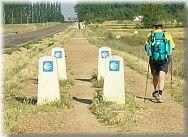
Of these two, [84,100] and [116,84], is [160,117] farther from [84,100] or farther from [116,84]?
[84,100]

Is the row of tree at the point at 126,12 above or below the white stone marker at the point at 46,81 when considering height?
above

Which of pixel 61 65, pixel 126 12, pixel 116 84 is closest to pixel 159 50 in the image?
pixel 116 84

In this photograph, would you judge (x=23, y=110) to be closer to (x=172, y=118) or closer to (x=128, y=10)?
(x=172, y=118)

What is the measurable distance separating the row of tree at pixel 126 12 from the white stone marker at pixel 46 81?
72.2 meters

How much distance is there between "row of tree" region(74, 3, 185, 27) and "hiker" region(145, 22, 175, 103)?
233ft

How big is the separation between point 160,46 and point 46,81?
2.49 m

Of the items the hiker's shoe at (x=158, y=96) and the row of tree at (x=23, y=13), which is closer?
the hiker's shoe at (x=158, y=96)

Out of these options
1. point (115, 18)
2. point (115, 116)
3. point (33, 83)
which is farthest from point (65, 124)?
point (115, 18)

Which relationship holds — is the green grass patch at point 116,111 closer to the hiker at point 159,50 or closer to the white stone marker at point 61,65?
the hiker at point 159,50

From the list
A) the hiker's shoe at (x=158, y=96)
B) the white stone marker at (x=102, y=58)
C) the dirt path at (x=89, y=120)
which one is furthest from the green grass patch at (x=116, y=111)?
the white stone marker at (x=102, y=58)

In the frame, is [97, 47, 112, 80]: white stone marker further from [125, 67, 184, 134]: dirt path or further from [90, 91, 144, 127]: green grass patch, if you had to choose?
[90, 91, 144, 127]: green grass patch

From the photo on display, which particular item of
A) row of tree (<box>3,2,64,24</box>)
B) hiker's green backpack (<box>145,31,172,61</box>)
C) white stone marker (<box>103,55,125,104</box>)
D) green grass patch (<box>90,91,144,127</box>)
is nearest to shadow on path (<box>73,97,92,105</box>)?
green grass patch (<box>90,91,144,127</box>)

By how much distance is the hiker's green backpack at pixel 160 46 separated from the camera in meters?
10.2

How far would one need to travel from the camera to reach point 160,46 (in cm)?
1024
